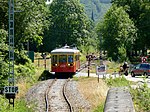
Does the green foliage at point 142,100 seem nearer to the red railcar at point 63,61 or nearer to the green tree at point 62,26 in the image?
the red railcar at point 63,61

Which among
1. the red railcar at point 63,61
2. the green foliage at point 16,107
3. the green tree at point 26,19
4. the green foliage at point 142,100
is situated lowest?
the green foliage at point 16,107

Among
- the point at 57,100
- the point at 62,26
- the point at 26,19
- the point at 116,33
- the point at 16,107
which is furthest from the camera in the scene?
the point at 62,26

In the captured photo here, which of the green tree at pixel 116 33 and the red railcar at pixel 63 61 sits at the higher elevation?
the green tree at pixel 116 33

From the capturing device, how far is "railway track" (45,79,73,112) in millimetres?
18906

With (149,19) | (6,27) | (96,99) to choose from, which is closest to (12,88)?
(96,99)

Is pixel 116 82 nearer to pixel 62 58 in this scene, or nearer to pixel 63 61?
pixel 63 61

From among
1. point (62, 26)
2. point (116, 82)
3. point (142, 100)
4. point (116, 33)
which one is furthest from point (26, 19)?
point (62, 26)

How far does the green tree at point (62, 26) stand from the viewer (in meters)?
84.6

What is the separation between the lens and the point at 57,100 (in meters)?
21.4

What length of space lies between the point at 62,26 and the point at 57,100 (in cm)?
6422

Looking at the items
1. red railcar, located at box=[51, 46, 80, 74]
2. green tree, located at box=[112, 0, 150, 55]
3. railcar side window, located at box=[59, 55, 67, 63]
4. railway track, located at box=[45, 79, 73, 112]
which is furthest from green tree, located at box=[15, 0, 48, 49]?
green tree, located at box=[112, 0, 150, 55]

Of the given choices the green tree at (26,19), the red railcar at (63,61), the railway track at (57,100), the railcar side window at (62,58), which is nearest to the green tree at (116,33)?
the red railcar at (63,61)

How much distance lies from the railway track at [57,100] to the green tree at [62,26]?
57.2 metres

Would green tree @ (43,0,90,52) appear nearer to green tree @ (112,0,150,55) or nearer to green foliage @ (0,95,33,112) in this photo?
green tree @ (112,0,150,55)
